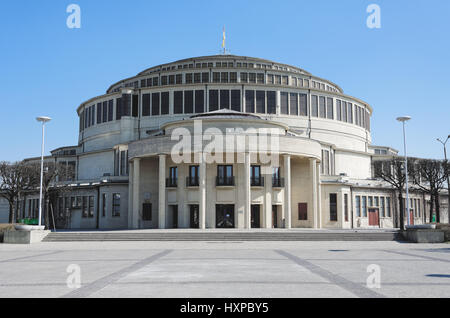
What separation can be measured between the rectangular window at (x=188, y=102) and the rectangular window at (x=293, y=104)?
13.0 m

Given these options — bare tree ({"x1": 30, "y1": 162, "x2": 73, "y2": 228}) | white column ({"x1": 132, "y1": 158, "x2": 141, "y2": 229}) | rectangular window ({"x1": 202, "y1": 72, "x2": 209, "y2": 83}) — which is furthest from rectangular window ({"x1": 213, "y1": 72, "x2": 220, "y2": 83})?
bare tree ({"x1": 30, "y1": 162, "x2": 73, "y2": 228})

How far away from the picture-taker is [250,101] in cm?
5747

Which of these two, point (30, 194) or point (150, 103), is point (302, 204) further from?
point (30, 194)

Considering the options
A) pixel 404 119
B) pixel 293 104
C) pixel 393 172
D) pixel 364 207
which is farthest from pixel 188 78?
pixel 404 119

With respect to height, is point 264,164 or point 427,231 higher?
point 264,164

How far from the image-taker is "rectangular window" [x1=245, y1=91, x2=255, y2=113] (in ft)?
188

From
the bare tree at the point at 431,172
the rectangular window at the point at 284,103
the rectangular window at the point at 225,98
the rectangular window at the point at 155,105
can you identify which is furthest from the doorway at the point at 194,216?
the bare tree at the point at 431,172

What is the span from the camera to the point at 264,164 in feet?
145

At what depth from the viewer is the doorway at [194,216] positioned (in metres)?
44.0

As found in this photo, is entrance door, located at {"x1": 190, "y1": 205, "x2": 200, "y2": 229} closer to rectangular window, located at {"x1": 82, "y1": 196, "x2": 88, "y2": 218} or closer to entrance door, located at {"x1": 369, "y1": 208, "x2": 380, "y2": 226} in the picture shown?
rectangular window, located at {"x1": 82, "y1": 196, "x2": 88, "y2": 218}

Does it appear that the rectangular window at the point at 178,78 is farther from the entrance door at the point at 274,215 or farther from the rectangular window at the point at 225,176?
the entrance door at the point at 274,215

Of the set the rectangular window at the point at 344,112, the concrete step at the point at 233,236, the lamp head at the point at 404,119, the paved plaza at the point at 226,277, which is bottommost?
the concrete step at the point at 233,236
